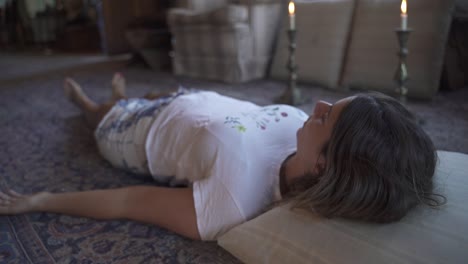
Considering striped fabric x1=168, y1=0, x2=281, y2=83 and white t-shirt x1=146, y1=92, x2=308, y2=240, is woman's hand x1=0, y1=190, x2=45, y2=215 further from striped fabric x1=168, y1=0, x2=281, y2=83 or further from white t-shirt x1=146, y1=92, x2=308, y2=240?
striped fabric x1=168, y1=0, x2=281, y2=83

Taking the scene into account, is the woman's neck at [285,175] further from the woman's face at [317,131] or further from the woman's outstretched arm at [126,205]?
the woman's outstretched arm at [126,205]

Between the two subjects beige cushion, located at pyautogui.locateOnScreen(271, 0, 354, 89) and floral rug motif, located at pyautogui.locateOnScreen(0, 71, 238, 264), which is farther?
beige cushion, located at pyautogui.locateOnScreen(271, 0, 354, 89)

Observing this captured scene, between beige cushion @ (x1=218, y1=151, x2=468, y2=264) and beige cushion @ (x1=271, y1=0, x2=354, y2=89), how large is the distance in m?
1.52

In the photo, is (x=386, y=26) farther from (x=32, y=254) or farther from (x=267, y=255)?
(x=32, y=254)

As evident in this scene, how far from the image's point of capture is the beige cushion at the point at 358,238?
0.60 meters

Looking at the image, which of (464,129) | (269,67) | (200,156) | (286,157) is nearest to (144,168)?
(200,156)

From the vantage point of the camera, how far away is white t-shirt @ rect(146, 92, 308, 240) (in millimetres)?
802

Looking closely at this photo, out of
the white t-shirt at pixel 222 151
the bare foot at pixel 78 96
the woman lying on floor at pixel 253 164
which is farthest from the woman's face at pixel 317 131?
the bare foot at pixel 78 96

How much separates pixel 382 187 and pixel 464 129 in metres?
0.97

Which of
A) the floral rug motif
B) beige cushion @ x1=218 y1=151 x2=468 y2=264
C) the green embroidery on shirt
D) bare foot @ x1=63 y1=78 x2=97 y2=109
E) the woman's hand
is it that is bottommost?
the floral rug motif

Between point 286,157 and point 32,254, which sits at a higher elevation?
point 286,157

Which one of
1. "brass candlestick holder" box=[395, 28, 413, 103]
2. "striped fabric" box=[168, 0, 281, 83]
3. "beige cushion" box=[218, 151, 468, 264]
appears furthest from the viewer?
"striped fabric" box=[168, 0, 281, 83]

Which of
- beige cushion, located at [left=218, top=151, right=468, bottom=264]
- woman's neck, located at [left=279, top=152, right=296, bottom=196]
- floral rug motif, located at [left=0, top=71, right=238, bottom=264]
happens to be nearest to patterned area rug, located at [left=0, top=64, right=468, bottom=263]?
floral rug motif, located at [left=0, top=71, right=238, bottom=264]

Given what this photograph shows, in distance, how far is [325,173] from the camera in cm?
73
